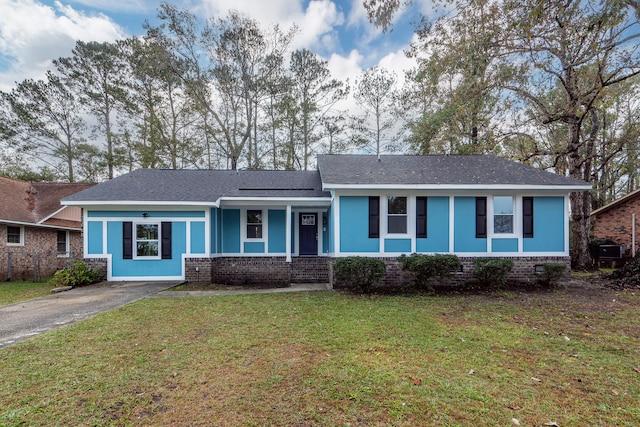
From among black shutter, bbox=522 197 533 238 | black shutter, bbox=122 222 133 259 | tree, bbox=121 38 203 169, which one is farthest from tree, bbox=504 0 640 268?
tree, bbox=121 38 203 169

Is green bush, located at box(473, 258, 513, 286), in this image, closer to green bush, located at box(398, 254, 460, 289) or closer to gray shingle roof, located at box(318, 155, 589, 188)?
green bush, located at box(398, 254, 460, 289)

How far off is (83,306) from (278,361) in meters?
5.85

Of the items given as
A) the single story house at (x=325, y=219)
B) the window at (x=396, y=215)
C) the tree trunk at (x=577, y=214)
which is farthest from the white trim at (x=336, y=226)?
the tree trunk at (x=577, y=214)

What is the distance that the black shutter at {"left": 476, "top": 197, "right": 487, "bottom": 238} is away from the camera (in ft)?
31.6

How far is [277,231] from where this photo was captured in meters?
11.7

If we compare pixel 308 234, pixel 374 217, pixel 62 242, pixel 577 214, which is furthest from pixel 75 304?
pixel 577 214

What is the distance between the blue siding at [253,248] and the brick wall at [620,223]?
1795 centimetres

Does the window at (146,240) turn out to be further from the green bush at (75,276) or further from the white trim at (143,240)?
the green bush at (75,276)

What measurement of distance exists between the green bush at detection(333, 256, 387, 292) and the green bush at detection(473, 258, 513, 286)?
2.93 meters

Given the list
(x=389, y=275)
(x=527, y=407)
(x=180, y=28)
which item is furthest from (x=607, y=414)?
(x=180, y=28)

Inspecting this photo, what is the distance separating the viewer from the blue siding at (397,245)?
9.45 metres

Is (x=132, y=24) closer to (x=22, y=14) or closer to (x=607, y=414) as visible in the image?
(x=22, y=14)

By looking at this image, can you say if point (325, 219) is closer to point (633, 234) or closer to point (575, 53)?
point (575, 53)

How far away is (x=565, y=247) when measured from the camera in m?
9.70
